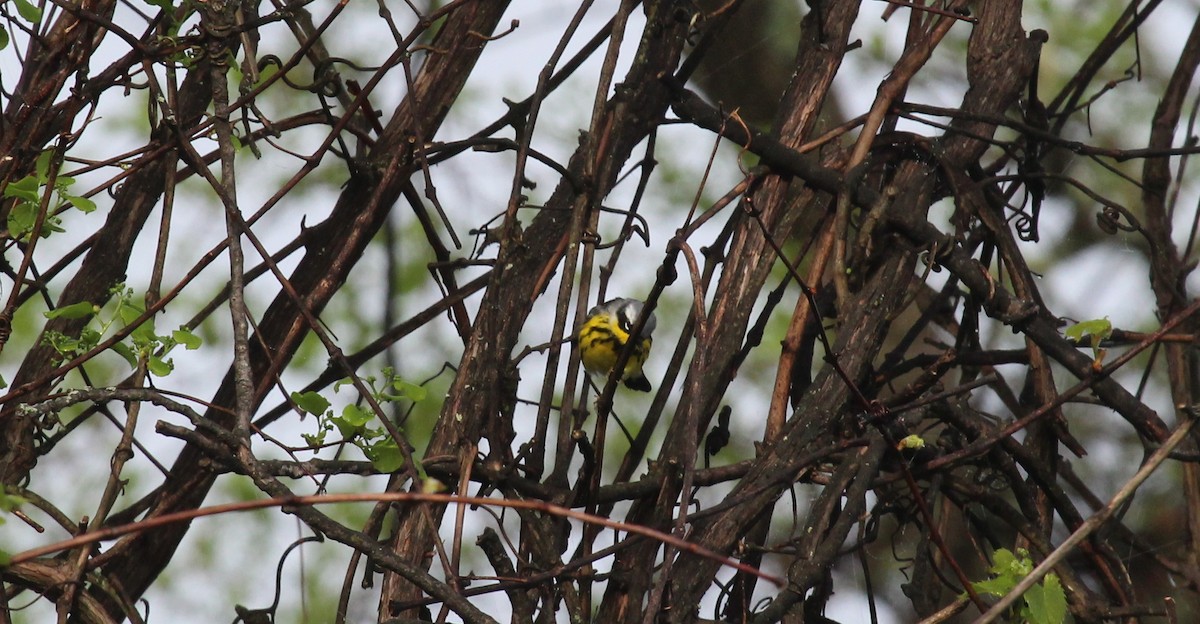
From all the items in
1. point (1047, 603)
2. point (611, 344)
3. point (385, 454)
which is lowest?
point (1047, 603)

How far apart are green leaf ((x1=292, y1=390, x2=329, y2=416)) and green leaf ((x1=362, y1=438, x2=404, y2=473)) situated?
0.27 feet

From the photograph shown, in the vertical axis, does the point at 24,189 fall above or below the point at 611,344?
below

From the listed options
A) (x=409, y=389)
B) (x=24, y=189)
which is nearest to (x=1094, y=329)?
(x=409, y=389)

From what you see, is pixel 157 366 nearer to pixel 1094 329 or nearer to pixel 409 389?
pixel 409 389

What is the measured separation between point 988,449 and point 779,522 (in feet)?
9.65

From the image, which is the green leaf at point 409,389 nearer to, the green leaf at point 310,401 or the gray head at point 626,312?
the green leaf at point 310,401

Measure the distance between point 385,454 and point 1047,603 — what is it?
968 mm

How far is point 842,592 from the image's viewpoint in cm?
416

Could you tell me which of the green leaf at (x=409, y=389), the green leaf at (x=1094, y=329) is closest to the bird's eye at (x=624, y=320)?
the green leaf at (x=1094, y=329)

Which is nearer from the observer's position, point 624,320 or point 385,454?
point 385,454

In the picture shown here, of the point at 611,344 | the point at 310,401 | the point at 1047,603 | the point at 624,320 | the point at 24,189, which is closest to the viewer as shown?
the point at 310,401

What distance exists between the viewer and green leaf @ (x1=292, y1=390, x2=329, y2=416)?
1519 mm

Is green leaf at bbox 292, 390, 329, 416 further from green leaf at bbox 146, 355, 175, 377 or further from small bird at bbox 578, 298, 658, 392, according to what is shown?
small bird at bbox 578, 298, 658, 392

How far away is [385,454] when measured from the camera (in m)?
1.57
